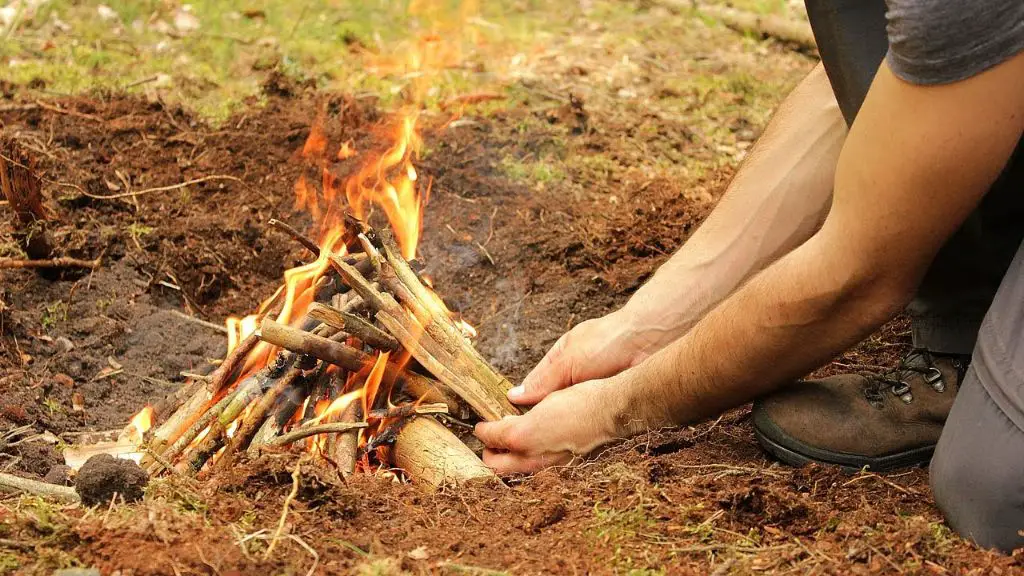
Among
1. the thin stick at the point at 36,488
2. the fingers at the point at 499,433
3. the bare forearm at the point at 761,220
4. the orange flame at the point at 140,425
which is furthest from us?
the bare forearm at the point at 761,220

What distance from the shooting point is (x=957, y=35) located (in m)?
1.84

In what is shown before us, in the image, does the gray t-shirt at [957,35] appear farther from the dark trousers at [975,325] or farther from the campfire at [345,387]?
the campfire at [345,387]

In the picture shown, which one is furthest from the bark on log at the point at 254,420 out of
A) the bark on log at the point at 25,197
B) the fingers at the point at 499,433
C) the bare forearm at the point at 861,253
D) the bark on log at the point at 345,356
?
the bark on log at the point at 25,197

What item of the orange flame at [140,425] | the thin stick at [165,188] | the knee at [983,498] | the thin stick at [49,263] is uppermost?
the knee at [983,498]

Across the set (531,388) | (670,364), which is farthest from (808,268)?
(531,388)

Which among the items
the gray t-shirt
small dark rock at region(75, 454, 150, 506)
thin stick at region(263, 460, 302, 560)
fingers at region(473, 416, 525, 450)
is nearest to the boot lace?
fingers at region(473, 416, 525, 450)

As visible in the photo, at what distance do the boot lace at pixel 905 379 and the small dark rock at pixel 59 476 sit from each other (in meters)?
2.24

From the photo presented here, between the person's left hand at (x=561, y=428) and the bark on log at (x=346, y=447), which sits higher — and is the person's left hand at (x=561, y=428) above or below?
above

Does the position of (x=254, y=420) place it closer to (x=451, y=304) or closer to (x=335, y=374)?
(x=335, y=374)

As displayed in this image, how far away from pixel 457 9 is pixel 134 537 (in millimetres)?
5333

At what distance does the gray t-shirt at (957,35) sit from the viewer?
72.1 inches

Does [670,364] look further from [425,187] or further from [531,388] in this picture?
[425,187]

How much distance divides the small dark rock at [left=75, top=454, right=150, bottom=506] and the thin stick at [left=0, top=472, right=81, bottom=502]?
12cm

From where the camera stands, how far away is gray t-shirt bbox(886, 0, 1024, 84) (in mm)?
1832
